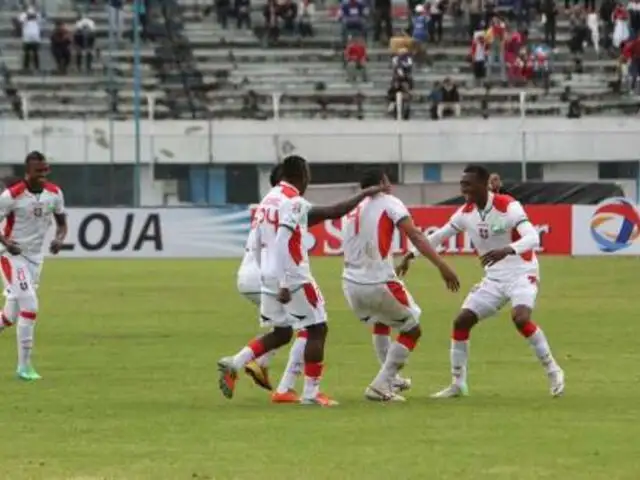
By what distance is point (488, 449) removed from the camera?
1361cm

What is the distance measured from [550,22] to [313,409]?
47.0 m

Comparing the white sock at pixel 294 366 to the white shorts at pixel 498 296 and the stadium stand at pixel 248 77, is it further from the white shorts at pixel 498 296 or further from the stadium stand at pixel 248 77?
the stadium stand at pixel 248 77

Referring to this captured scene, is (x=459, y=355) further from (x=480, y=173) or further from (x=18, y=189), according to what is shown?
(x=18, y=189)

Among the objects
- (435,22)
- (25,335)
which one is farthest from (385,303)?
(435,22)

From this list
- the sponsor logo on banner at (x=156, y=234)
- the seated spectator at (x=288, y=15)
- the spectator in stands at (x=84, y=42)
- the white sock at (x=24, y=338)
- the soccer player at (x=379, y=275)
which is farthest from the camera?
the seated spectator at (x=288, y=15)

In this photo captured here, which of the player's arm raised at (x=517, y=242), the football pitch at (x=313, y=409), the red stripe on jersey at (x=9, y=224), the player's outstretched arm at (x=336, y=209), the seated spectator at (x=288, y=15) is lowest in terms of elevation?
the football pitch at (x=313, y=409)

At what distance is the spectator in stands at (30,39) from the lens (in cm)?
6019

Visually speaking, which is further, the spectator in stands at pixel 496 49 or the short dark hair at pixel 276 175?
the spectator in stands at pixel 496 49

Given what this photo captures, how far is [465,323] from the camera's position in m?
17.8

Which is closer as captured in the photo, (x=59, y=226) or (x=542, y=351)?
(x=542, y=351)

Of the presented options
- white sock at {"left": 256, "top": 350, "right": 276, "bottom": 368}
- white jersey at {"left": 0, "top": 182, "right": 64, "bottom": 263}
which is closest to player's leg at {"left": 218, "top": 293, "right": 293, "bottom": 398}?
white sock at {"left": 256, "top": 350, "right": 276, "bottom": 368}

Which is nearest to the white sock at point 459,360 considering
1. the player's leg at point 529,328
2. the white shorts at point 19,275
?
the player's leg at point 529,328

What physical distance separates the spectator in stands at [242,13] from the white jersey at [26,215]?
43457mm

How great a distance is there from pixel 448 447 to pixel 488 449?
1.02 feet
